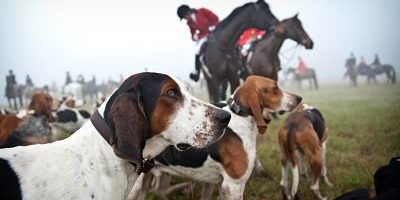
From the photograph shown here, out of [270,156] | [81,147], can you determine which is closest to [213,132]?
[81,147]

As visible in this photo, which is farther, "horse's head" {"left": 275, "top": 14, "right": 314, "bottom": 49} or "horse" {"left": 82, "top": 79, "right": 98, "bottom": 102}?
"horse" {"left": 82, "top": 79, "right": 98, "bottom": 102}

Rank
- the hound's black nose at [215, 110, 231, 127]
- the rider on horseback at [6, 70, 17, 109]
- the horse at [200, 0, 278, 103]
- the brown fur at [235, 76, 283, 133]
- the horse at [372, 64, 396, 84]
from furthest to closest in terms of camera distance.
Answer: the rider on horseback at [6, 70, 17, 109]
the horse at [372, 64, 396, 84]
the horse at [200, 0, 278, 103]
the brown fur at [235, 76, 283, 133]
the hound's black nose at [215, 110, 231, 127]

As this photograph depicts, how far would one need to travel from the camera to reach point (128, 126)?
219 centimetres

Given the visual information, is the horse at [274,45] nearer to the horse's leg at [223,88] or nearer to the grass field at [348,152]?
the horse's leg at [223,88]

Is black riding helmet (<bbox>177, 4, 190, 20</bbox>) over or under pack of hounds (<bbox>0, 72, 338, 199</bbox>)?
over

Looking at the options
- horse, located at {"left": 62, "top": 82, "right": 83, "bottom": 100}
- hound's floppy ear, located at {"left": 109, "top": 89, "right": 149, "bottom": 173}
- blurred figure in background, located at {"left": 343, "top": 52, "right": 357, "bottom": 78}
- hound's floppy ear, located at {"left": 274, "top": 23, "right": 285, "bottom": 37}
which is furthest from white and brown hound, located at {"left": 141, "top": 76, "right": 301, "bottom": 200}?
horse, located at {"left": 62, "top": 82, "right": 83, "bottom": 100}

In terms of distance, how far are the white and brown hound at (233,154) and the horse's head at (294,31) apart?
403cm

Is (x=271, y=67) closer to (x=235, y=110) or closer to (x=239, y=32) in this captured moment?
(x=239, y=32)

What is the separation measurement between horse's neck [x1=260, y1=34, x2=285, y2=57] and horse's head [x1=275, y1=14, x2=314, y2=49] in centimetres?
12

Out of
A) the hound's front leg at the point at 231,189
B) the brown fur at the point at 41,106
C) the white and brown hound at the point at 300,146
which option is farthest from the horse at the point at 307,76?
the hound's front leg at the point at 231,189

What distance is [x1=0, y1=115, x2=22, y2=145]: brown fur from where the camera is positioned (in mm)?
6239

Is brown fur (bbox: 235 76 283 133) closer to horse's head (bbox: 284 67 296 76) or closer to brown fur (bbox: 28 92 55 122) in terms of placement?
brown fur (bbox: 28 92 55 122)

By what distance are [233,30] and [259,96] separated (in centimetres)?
387

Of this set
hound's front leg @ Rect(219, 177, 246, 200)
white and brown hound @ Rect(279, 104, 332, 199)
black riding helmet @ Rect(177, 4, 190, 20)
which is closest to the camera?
hound's front leg @ Rect(219, 177, 246, 200)
